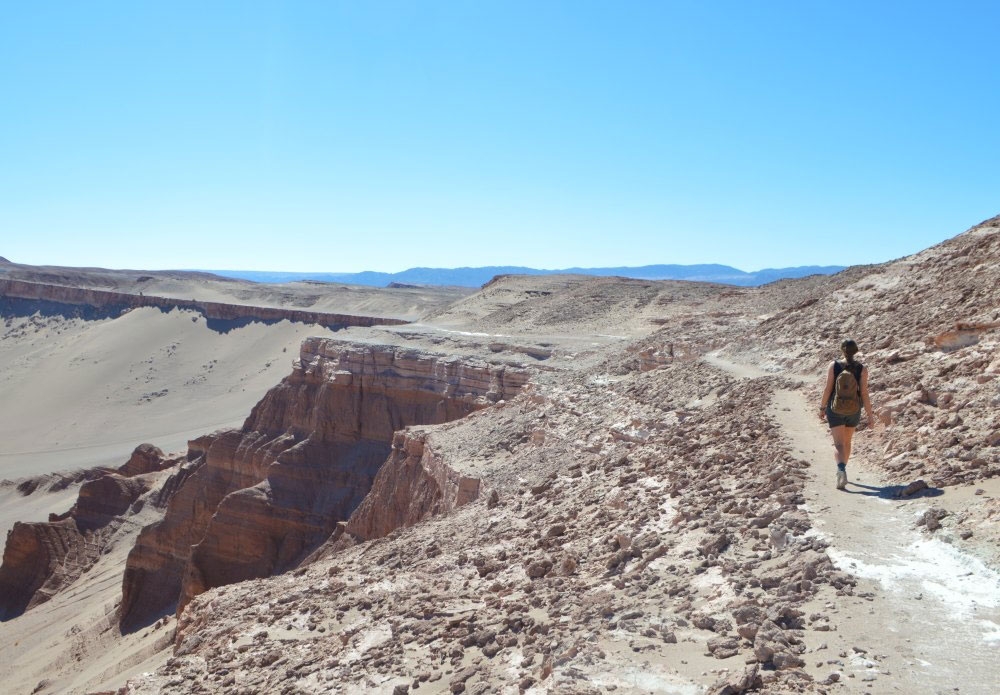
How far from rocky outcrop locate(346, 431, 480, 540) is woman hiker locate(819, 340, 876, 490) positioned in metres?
6.30

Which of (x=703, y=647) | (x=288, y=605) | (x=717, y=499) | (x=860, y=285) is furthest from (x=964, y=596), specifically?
(x=860, y=285)

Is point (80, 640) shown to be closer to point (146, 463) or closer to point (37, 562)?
point (37, 562)

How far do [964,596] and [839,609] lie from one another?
704 mm

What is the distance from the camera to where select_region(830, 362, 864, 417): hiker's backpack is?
7406 millimetres

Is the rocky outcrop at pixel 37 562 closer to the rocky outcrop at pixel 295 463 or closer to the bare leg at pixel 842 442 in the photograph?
the rocky outcrop at pixel 295 463

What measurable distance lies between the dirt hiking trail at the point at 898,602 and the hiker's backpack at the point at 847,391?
70cm

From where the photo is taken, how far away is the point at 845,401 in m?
7.44

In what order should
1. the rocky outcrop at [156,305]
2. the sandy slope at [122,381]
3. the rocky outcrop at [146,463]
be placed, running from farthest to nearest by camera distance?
the rocky outcrop at [156,305]
the sandy slope at [122,381]
the rocky outcrop at [146,463]

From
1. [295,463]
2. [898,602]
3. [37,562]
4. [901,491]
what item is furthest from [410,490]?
[37,562]

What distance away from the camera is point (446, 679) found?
609cm

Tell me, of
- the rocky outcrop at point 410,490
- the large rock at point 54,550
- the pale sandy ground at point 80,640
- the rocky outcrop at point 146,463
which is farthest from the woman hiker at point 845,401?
the rocky outcrop at point 146,463

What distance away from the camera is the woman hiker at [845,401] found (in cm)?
720

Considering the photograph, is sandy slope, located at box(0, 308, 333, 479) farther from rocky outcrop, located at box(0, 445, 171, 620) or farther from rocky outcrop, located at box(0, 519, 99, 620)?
rocky outcrop, located at box(0, 519, 99, 620)

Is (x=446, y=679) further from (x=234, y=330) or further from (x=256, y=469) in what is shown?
(x=234, y=330)
